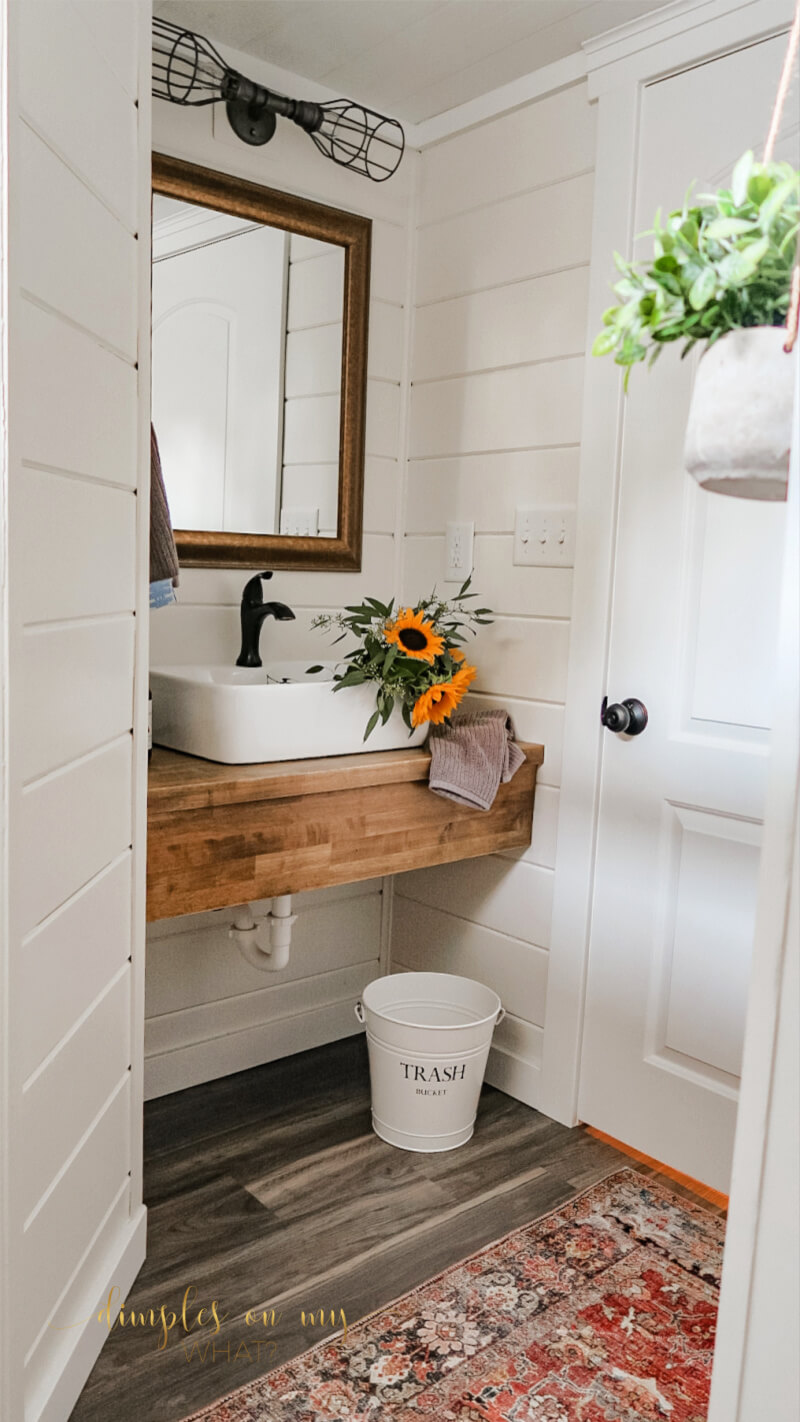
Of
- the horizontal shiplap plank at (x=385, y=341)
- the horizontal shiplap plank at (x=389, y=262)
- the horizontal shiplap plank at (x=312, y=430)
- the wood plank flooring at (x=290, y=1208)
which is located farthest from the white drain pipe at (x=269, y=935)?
the horizontal shiplap plank at (x=389, y=262)

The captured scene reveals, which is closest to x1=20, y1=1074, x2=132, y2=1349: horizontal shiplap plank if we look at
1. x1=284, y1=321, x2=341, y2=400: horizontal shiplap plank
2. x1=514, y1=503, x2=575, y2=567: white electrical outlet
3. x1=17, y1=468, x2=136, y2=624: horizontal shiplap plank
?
x1=17, y1=468, x2=136, y2=624: horizontal shiplap plank

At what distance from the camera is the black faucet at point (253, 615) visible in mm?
2260

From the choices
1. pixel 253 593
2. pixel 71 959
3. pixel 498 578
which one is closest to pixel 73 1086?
pixel 71 959

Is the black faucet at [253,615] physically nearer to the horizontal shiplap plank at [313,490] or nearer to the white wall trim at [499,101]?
the horizontal shiplap plank at [313,490]

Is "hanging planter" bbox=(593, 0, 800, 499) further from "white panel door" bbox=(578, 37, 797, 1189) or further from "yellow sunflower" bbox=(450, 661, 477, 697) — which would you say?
"yellow sunflower" bbox=(450, 661, 477, 697)

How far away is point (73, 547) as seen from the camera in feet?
4.48

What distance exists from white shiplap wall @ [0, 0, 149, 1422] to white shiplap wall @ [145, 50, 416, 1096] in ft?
2.15

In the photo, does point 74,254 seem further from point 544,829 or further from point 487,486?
point 544,829

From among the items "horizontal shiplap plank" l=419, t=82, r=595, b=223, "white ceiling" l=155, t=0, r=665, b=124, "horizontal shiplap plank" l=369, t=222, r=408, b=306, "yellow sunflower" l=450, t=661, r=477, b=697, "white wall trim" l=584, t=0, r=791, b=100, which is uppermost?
"white ceiling" l=155, t=0, r=665, b=124

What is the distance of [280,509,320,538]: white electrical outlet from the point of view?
2471mm

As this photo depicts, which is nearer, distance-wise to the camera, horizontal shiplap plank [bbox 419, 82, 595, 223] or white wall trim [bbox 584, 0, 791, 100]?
white wall trim [bbox 584, 0, 791, 100]

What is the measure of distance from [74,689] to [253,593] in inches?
37.1

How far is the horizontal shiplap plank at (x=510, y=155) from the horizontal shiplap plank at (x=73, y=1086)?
187cm

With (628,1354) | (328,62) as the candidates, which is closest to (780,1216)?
(628,1354)
